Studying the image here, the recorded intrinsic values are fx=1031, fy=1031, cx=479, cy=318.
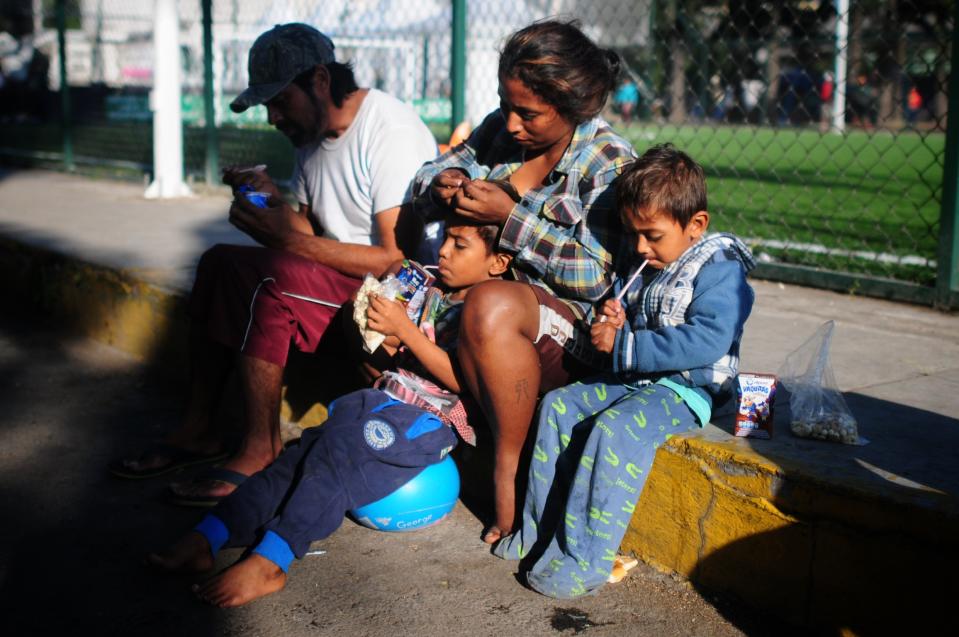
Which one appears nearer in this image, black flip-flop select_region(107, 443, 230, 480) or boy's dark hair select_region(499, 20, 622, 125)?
boy's dark hair select_region(499, 20, 622, 125)

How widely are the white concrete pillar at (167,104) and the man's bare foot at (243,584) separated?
6.67 meters

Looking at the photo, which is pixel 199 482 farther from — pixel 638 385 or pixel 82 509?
pixel 638 385

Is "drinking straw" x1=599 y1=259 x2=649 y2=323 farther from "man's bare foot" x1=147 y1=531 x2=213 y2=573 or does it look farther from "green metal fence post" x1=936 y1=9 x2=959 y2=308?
"green metal fence post" x1=936 y1=9 x2=959 y2=308

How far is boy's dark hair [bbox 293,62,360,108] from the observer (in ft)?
11.1

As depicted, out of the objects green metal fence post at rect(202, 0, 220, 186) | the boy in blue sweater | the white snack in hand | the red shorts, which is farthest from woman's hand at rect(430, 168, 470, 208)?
green metal fence post at rect(202, 0, 220, 186)

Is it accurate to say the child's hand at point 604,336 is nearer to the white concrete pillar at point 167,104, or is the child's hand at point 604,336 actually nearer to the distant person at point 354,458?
the distant person at point 354,458

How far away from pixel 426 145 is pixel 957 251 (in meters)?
2.35

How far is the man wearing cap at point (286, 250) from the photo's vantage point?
3170 mm

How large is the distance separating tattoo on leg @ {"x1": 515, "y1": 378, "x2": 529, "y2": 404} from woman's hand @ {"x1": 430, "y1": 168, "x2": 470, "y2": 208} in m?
0.56

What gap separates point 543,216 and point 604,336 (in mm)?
478

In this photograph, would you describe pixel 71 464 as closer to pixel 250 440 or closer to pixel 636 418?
pixel 250 440

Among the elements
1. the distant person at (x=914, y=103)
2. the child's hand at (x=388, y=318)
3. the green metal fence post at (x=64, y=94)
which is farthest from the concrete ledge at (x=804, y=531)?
the green metal fence post at (x=64, y=94)

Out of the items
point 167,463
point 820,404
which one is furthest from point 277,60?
point 820,404

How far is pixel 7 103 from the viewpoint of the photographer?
981 inches
